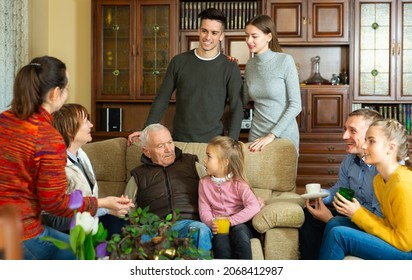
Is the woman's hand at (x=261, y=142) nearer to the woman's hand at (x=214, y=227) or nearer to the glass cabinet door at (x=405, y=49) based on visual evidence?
the woman's hand at (x=214, y=227)

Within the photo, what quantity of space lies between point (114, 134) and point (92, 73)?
606 millimetres

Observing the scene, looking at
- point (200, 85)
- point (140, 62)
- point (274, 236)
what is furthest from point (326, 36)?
point (274, 236)

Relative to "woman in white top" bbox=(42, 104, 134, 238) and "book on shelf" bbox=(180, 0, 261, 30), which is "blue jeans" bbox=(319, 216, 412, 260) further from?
"book on shelf" bbox=(180, 0, 261, 30)

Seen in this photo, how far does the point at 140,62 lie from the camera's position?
6.12 meters

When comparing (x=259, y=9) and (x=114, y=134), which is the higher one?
(x=259, y=9)

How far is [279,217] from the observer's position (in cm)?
317

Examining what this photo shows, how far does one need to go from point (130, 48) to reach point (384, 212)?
150 inches

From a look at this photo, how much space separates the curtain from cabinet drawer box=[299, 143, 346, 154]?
8.41ft

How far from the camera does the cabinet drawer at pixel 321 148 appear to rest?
5883 mm

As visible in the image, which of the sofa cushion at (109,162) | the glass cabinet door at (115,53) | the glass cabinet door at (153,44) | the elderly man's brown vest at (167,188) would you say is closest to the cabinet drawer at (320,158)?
the glass cabinet door at (153,44)

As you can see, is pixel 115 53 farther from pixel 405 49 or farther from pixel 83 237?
pixel 83 237

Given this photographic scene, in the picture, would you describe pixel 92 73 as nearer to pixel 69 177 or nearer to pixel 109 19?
pixel 109 19

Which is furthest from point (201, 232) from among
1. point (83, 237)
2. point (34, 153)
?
point (83, 237)

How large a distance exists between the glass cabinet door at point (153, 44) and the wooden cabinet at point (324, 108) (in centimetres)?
131
